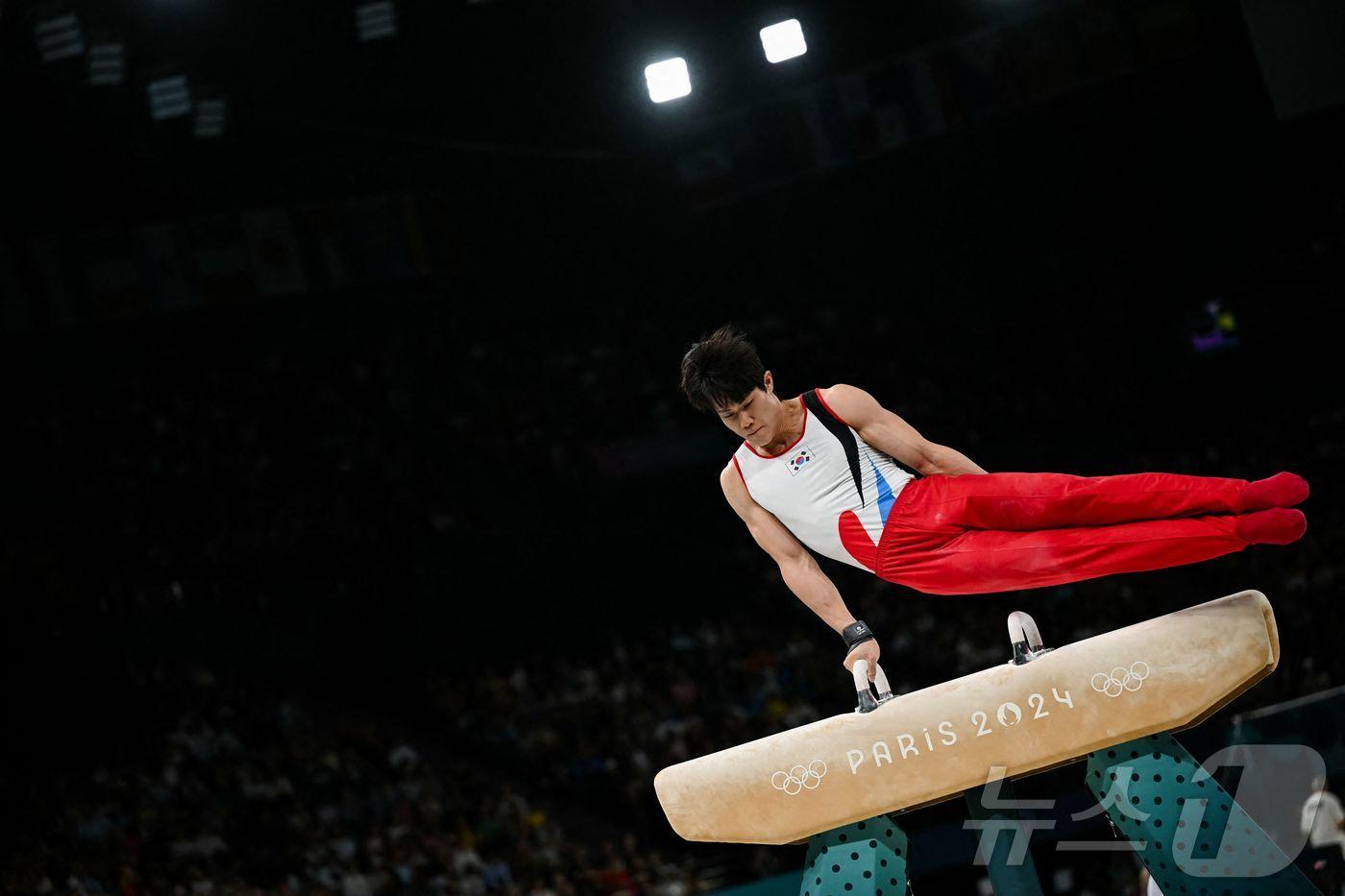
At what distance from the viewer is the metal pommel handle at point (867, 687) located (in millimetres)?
3008

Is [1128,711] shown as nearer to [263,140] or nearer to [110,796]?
[110,796]

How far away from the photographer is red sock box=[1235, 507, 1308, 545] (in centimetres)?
267

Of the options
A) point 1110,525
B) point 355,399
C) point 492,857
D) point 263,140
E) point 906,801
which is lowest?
point 492,857

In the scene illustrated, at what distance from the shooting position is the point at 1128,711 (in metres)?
2.82

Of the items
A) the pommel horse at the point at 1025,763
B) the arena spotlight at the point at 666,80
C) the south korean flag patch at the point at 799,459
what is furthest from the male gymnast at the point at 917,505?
the arena spotlight at the point at 666,80

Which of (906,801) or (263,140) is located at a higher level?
(263,140)

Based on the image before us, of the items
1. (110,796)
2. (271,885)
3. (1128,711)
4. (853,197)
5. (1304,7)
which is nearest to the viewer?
(1128,711)

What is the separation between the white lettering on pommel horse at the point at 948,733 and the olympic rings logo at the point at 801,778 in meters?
0.08

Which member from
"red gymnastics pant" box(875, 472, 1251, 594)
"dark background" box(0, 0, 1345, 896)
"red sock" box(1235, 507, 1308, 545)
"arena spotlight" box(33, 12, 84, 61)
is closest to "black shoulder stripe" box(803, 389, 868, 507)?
"red gymnastics pant" box(875, 472, 1251, 594)

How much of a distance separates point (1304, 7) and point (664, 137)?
7.87 metres

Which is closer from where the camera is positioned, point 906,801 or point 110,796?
point 906,801

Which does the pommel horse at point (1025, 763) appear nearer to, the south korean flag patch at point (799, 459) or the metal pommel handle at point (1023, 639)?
the metal pommel handle at point (1023, 639)

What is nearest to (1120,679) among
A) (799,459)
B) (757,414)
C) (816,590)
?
(816,590)

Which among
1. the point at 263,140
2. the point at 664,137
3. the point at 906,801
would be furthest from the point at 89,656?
the point at 906,801
